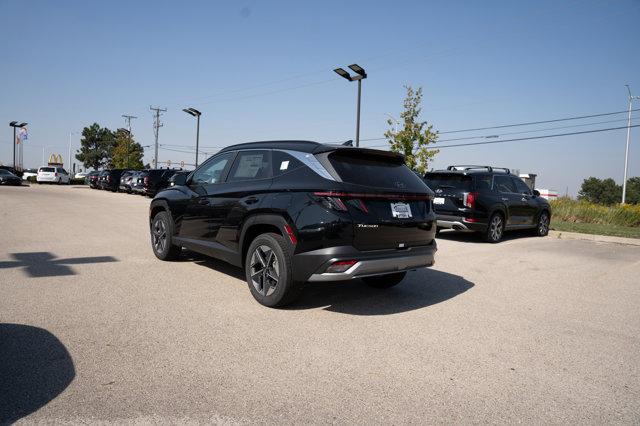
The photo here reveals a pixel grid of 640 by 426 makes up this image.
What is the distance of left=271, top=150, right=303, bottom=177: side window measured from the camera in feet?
16.2

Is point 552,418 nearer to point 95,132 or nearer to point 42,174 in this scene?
point 42,174

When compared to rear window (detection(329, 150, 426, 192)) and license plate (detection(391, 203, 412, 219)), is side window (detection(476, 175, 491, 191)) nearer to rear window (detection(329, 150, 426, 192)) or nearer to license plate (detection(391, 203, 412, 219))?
rear window (detection(329, 150, 426, 192))

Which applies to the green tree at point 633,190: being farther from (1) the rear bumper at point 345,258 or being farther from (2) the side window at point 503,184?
(1) the rear bumper at point 345,258

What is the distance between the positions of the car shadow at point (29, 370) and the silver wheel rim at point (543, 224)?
1291cm

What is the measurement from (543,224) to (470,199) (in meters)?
4.12

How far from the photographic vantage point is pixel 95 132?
374 ft

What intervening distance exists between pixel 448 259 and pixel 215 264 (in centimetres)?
432

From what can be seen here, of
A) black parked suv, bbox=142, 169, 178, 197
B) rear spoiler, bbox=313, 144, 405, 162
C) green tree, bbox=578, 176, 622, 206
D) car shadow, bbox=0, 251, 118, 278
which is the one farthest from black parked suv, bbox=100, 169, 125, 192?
green tree, bbox=578, 176, 622, 206

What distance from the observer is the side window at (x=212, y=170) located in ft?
20.4

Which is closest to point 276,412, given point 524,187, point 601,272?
point 601,272

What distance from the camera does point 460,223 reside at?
35.8 feet

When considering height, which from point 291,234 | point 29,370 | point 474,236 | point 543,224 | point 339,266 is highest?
point 291,234

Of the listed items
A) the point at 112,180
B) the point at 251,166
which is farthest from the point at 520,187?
the point at 112,180

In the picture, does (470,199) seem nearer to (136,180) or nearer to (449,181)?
(449,181)
